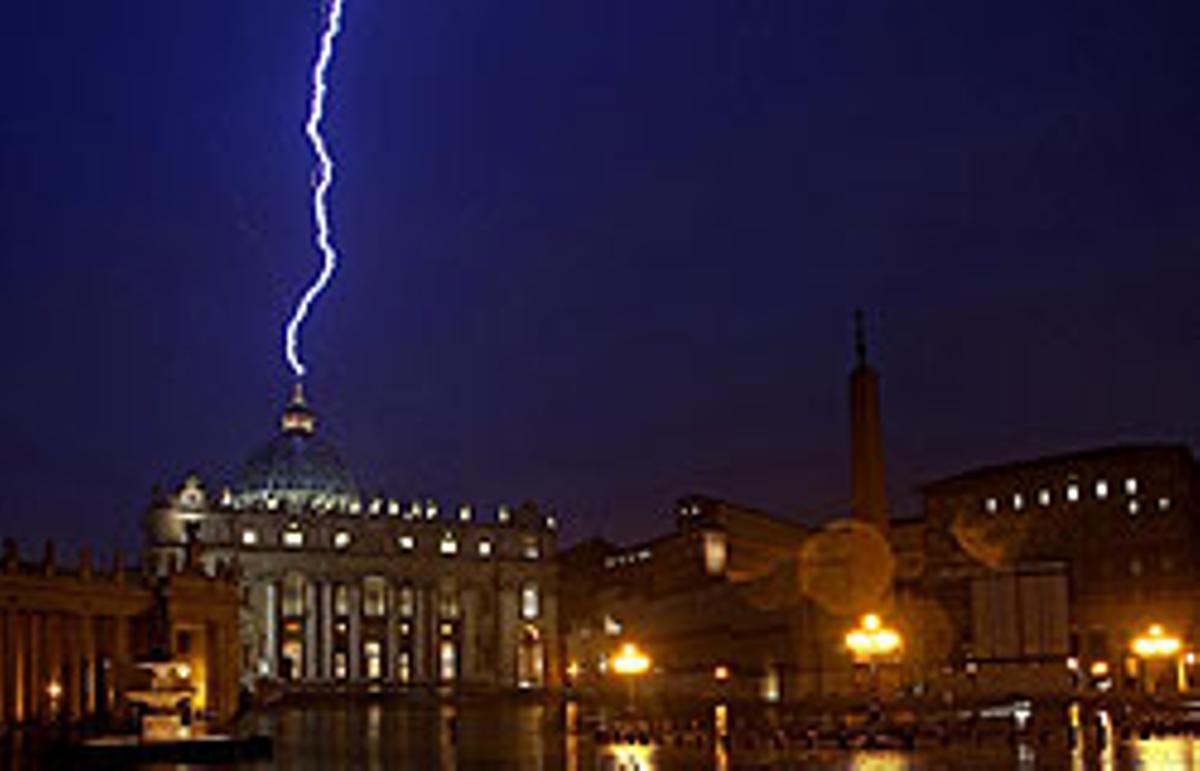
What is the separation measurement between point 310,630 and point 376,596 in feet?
27.3

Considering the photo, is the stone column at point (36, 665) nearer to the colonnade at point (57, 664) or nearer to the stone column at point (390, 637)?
the colonnade at point (57, 664)

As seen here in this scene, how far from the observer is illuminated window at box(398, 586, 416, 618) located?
135 metres

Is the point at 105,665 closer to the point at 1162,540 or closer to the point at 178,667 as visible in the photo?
the point at 178,667

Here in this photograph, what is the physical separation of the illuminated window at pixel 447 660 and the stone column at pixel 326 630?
11375 mm

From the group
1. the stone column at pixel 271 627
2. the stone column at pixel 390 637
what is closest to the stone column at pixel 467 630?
the stone column at pixel 390 637

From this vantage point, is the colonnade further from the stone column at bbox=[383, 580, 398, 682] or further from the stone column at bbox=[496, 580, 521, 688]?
the stone column at bbox=[496, 580, 521, 688]

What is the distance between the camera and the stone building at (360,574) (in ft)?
410

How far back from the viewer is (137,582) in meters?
52.5

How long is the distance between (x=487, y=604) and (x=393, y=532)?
12.4m

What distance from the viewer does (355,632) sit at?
431ft

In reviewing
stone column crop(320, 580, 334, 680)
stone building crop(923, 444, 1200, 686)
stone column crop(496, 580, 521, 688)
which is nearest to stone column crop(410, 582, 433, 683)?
stone column crop(496, 580, 521, 688)

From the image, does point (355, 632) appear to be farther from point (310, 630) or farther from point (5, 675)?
point (5, 675)

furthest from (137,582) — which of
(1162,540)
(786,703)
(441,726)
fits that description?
(1162,540)

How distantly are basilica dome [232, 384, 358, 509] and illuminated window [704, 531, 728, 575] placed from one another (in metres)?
46.7
